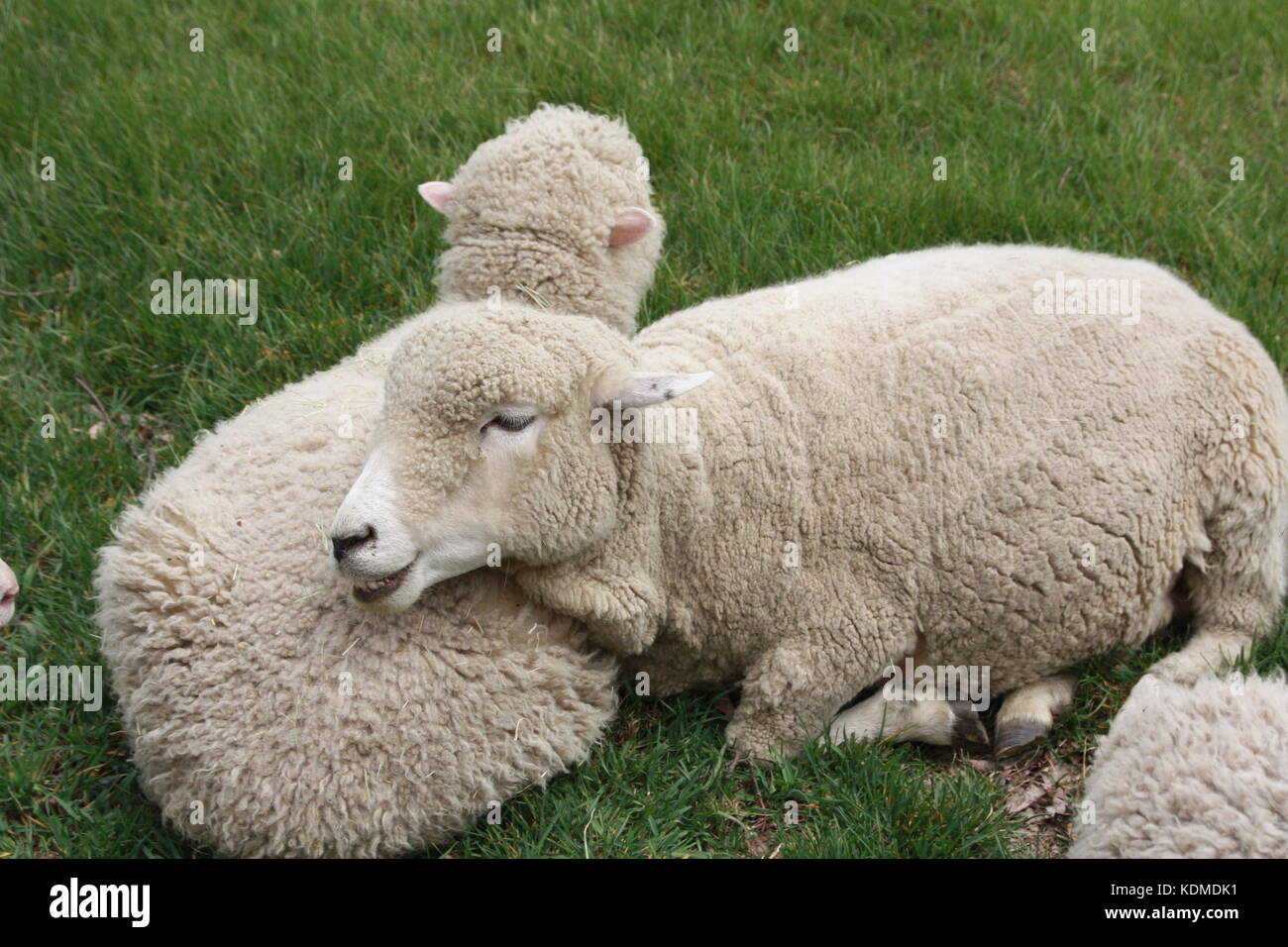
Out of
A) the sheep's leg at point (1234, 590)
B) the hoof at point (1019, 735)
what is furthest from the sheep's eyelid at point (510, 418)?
the sheep's leg at point (1234, 590)

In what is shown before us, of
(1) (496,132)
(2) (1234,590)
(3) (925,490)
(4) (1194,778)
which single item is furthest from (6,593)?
(2) (1234,590)

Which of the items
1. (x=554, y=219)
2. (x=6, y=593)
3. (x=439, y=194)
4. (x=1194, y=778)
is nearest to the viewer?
(x=1194, y=778)

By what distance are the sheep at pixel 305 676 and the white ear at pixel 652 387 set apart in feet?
2.08

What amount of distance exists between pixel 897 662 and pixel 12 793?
8.52 feet

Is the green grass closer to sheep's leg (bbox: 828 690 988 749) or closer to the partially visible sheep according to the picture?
sheep's leg (bbox: 828 690 988 749)

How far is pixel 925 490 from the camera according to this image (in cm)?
381

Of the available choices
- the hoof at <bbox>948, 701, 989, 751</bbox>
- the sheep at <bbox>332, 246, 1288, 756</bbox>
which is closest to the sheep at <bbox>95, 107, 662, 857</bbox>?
the sheep at <bbox>332, 246, 1288, 756</bbox>

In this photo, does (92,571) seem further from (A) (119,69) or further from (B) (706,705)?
(A) (119,69)

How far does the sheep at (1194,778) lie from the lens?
9.39ft

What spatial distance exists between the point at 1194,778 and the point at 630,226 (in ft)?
7.29

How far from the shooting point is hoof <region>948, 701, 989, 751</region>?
3926 mm

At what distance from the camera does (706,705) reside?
13.2 feet

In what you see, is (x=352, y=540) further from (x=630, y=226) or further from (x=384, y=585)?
(x=630, y=226)
